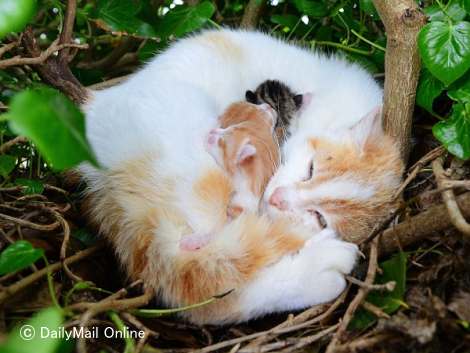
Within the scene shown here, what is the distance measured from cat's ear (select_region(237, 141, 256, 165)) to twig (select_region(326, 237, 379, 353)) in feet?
1.68

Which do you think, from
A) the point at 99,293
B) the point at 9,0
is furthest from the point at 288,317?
the point at 9,0

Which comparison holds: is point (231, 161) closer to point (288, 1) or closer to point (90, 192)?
point (90, 192)

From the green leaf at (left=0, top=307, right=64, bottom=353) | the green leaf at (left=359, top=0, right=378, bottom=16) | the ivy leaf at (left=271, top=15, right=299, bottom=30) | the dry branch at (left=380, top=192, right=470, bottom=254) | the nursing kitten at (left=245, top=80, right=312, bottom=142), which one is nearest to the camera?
the green leaf at (left=0, top=307, right=64, bottom=353)

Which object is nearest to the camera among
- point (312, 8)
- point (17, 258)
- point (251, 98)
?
point (17, 258)

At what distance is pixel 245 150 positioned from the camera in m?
1.87

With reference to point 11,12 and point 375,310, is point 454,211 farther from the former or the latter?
point 11,12

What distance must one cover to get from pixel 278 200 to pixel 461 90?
26.0 inches

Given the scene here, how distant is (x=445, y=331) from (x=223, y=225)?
25.9 inches

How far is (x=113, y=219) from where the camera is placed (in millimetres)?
1786

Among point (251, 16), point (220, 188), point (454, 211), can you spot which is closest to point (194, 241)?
point (220, 188)

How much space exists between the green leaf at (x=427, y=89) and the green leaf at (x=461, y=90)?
0.05 meters

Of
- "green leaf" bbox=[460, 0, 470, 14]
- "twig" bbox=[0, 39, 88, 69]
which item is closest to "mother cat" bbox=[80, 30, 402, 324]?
"twig" bbox=[0, 39, 88, 69]

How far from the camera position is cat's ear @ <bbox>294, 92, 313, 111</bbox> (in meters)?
2.30

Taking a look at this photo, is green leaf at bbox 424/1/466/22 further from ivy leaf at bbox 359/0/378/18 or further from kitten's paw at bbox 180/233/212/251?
kitten's paw at bbox 180/233/212/251
